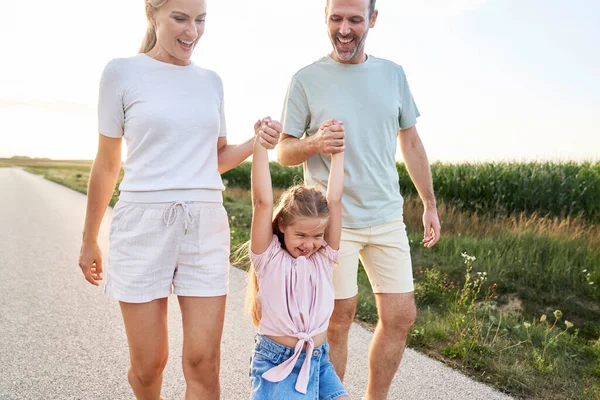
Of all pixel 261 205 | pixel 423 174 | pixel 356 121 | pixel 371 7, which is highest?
pixel 371 7

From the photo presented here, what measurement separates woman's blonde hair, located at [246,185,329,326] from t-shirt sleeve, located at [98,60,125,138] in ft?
2.73

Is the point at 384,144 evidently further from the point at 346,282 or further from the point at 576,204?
the point at 576,204

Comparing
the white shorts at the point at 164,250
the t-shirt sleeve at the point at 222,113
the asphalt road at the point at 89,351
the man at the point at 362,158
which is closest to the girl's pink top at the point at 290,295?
the white shorts at the point at 164,250

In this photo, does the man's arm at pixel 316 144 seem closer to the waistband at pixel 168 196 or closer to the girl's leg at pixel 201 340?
the waistband at pixel 168 196

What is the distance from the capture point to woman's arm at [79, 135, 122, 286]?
2.88 metres

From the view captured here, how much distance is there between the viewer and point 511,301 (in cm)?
761

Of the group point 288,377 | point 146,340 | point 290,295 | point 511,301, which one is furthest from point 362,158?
point 511,301

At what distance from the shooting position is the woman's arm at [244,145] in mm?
2797

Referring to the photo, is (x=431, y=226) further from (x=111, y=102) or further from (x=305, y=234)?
(x=111, y=102)

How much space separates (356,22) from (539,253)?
→ 6.63 meters

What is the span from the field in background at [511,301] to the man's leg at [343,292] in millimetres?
1081

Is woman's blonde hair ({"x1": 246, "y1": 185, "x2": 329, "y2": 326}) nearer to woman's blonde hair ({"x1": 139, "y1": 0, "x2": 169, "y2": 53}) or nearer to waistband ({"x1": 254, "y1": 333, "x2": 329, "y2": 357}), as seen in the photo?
waistband ({"x1": 254, "y1": 333, "x2": 329, "y2": 357})

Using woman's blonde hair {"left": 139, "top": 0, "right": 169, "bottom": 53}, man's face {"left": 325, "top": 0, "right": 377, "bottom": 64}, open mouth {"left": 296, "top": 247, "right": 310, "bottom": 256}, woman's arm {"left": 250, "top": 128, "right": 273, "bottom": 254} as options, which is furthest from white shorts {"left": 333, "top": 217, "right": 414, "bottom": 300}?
woman's blonde hair {"left": 139, "top": 0, "right": 169, "bottom": 53}

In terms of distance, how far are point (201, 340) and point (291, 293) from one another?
47 centimetres
